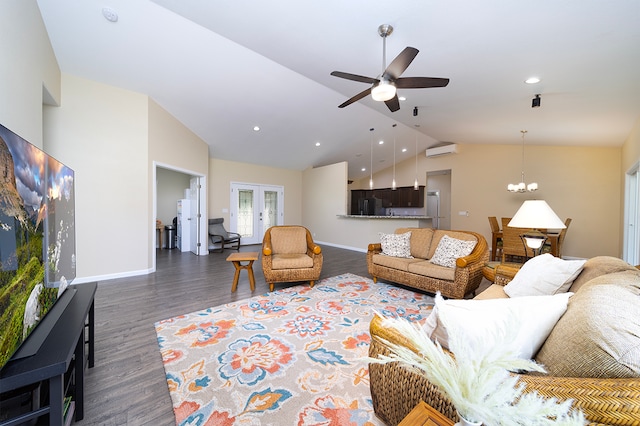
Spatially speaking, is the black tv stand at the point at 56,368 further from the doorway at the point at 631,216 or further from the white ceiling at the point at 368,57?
the doorway at the point at 631,216

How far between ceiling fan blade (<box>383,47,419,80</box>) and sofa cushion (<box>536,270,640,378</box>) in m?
1.84

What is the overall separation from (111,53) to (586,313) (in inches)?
202

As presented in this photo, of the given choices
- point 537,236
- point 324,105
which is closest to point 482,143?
point 324,105

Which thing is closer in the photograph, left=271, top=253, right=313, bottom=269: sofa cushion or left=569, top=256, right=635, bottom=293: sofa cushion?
left=569, top=256, right=635, bottom=293: sofa cushion

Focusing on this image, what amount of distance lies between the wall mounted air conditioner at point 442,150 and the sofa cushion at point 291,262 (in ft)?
19.7

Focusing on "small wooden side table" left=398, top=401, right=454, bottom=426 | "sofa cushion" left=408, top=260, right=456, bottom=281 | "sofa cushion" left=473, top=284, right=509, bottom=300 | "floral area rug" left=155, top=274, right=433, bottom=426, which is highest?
"small wooden side table" left=398, top=401, right=454, bottom=426

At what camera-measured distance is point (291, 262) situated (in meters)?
3.62

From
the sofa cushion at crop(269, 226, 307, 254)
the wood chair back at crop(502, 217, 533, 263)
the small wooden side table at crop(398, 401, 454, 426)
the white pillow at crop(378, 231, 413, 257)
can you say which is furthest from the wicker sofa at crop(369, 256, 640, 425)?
the wood chair back at crop(502, 217, 533, 263)

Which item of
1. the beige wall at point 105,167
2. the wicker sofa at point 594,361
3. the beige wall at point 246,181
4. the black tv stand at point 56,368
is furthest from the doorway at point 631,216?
the beige wall at point 105,167

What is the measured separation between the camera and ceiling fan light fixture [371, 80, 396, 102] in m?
2.33

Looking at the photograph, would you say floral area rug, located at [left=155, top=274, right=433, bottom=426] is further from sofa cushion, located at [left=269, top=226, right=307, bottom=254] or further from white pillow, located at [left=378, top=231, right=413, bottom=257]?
sofa cushion, located at [left=269, top=226, right=307, bottom=254]

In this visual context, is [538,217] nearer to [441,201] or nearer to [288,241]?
[288,241]

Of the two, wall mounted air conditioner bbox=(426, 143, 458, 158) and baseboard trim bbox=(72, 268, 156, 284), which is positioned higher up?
wall mounted air conditioner bbox=(426, 143, 458, 158)

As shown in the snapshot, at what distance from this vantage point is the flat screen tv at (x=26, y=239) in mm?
917
